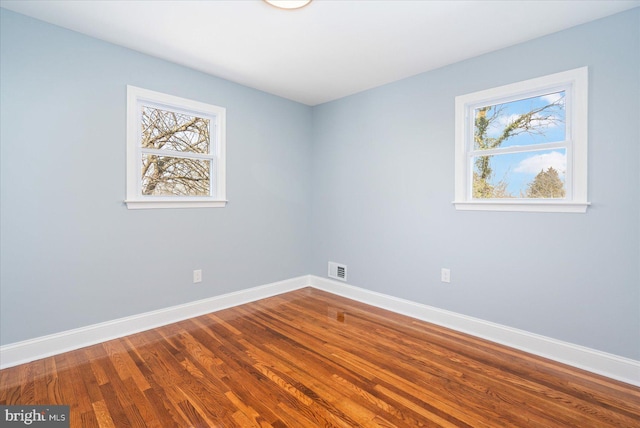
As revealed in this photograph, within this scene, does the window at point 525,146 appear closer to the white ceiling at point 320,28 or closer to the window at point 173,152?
the white ceiling at point 320,28

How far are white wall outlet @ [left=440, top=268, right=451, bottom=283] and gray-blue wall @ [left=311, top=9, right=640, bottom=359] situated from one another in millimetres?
37

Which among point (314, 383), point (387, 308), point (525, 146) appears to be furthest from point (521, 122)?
point (314, 383)

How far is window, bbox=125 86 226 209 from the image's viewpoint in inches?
107

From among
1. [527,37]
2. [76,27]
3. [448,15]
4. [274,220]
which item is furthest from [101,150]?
[527,37]

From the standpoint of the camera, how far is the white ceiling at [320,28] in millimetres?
2068

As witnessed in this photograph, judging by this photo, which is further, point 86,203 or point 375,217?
point 375,217

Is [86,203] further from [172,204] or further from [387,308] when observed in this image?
[387,308]

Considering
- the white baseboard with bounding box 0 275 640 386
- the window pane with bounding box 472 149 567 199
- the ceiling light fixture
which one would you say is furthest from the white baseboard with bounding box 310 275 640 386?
the ceiling light fixture

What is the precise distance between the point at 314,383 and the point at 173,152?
2452 millimetres

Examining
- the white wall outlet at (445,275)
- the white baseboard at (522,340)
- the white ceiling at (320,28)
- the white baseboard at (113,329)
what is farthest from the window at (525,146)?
the white baseboard at (113,329)

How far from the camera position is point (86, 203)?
2.47 meters

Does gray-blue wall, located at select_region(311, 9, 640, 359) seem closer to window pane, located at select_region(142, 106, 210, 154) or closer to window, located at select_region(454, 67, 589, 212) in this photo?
window, located at select_region(454, 67, 589, 212)

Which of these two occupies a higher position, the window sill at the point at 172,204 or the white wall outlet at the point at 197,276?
the window sill at the point at 172,204

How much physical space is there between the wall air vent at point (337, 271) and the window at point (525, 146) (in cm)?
164
